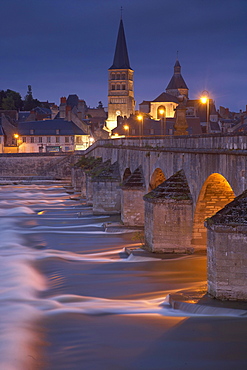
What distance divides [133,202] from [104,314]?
522 inches

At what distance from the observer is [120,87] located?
4680 inches

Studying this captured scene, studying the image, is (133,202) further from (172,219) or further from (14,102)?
(14,102)

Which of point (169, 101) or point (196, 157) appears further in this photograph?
point (169, 101)

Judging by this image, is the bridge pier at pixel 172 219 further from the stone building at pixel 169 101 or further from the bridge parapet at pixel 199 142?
the stone building at pixel 169 101

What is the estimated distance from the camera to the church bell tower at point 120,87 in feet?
376

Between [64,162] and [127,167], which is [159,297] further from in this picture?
[64,162]

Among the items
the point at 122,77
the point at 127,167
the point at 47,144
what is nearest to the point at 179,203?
the point at 127,167

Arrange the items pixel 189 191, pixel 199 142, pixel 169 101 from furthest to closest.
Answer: pixel 169 101, pixel 189 191, pixel 199 142

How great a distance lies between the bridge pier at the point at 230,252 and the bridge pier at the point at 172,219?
5.89m

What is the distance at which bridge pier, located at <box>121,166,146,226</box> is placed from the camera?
26359 mm

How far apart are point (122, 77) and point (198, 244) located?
330 feet

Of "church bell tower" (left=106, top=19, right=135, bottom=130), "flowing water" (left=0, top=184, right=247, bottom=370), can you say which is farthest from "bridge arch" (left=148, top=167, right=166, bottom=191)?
"church bell tower" (left=106, top=19, right=135, bottom=130)

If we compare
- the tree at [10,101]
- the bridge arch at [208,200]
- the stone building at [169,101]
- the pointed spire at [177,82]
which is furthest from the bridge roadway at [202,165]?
the tree at [10,101]

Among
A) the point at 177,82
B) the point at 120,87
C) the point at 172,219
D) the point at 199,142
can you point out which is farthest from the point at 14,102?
the point at 199,142
